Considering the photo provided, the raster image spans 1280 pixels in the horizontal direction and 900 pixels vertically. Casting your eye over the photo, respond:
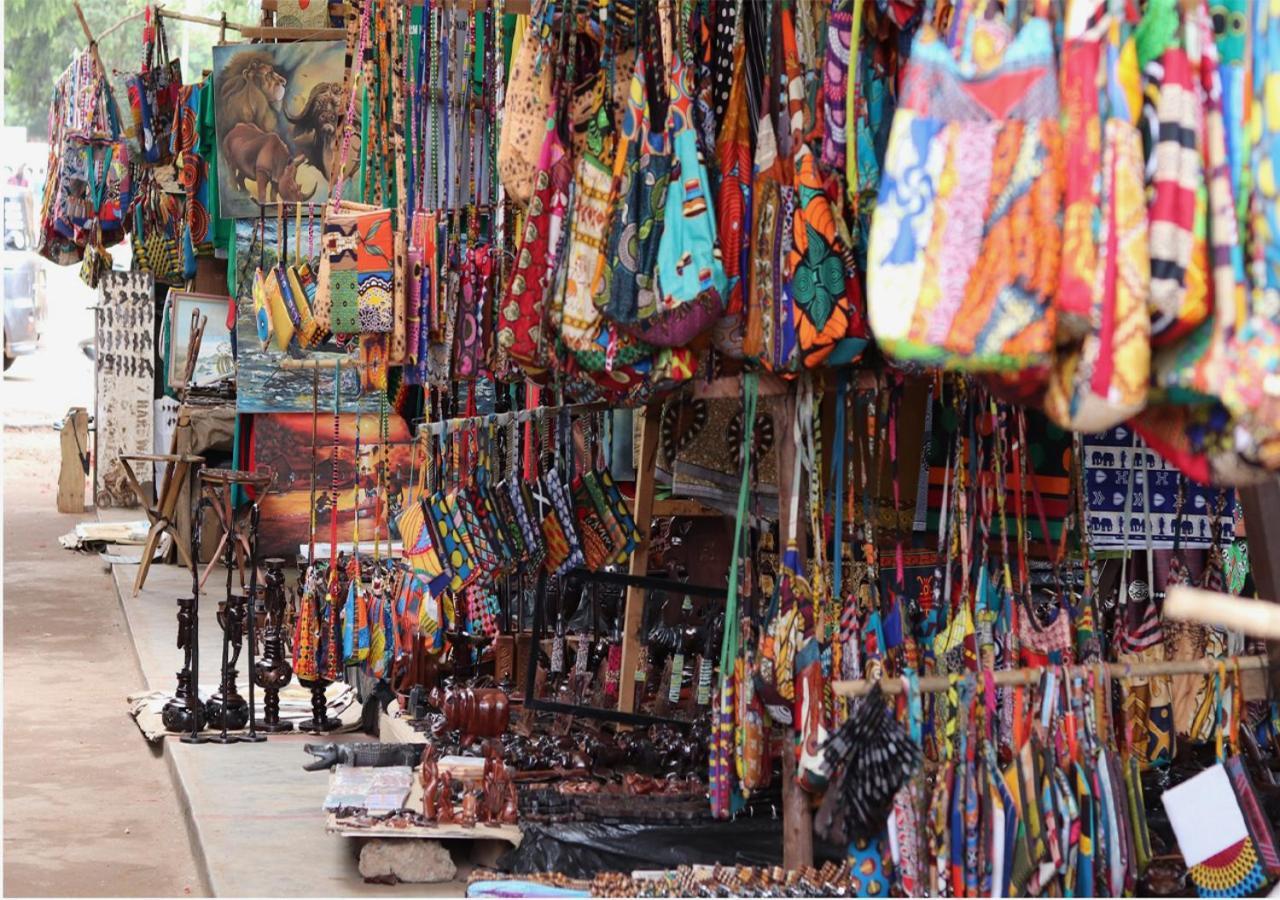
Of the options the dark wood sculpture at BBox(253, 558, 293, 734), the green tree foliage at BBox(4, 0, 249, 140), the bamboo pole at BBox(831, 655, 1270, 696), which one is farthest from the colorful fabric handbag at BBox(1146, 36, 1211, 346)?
the green tree foliage at BBox(4, 0, 249, 140)

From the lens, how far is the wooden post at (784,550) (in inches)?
152

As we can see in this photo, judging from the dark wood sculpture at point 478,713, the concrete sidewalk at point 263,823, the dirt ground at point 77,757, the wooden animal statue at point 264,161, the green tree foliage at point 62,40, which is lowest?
the dirt ground at point 77,757

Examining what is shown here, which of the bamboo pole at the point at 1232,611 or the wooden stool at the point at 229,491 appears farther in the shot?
the wooden stool at the point at 229,491

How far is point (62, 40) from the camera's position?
31469mm

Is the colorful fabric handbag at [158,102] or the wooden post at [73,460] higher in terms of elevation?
the colorful fabric handbag at [158,102]

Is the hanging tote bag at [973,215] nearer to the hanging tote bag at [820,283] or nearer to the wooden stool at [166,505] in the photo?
the hanging tote bag at [820,283]

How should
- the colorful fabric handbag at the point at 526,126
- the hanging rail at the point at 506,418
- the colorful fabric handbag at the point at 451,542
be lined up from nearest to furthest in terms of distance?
the colorful fabric handbag at the point at 526,126, the hanging rail at the point at 506,418, the colorful fabric handbag at the point at 451,542

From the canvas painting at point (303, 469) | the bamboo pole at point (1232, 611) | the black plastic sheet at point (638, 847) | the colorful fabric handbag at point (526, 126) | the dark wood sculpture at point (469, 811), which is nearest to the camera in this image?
the bamboo pole at point (1232, 611)

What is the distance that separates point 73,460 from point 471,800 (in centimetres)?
1290

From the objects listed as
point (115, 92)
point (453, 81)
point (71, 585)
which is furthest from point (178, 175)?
point (453, 81)

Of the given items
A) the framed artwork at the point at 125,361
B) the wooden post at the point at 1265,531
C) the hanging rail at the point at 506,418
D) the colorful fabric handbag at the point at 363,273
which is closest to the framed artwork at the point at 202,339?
the framed artwork at the point at 125,361

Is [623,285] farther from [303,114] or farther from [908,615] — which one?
[303,114]

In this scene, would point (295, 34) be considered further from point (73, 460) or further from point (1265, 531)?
point (1265, 531)

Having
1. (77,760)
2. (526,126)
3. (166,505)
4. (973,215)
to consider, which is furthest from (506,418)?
(166,505)
